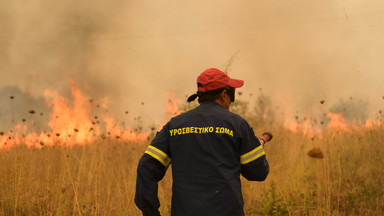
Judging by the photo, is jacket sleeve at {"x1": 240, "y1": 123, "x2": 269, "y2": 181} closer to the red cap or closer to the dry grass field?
the red cap

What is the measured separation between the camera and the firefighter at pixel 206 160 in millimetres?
2635

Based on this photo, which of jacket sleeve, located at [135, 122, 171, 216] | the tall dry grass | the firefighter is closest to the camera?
the firefighter

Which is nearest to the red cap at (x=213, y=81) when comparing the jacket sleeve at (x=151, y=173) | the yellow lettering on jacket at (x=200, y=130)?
the yellow lettering on jacket at (x=200, y=130)

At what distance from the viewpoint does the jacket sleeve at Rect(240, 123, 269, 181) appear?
272cm

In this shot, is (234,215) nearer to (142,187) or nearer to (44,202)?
(142,187)

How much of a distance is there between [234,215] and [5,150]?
449 cm

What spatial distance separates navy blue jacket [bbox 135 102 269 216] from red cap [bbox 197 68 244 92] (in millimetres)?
132

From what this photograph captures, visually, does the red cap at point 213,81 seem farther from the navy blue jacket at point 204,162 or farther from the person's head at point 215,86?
the navy blue jacket at point 204,162

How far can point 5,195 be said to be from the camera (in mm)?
5273

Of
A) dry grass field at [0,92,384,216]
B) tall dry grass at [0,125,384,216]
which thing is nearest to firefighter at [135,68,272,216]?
dry grass field at [0,92,384,216]

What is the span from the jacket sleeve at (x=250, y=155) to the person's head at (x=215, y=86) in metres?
0.33

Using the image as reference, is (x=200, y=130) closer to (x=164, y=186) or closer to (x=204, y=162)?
(x=204, y=162)

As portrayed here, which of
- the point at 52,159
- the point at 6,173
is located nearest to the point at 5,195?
the point at 6,173

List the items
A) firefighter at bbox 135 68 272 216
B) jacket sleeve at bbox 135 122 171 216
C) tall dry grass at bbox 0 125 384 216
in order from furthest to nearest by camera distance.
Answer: tall dry grass at bbox 0 125 384 216 → jacket sleeve at bbox 135 122 171 216 → firefighter at bbox 135 68 272 216
